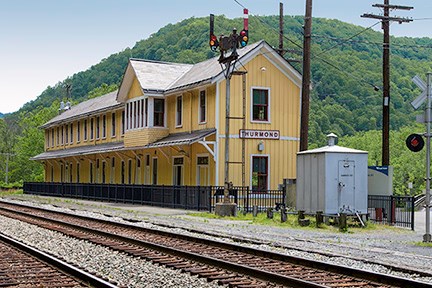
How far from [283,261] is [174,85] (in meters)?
26.2

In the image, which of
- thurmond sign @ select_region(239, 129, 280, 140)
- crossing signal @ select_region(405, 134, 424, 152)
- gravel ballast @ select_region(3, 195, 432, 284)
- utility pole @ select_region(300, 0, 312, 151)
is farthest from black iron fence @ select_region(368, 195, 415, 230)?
thurmond sign @ select_region(239, 129, 280, 140)

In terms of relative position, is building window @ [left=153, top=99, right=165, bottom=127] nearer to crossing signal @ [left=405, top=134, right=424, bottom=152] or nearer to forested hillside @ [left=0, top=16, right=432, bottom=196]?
crossing signal @ [left=405, top=134, right=424, bottom=152]

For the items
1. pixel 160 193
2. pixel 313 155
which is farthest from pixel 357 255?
pixel 160 193

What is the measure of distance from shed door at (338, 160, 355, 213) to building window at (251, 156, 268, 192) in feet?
33.7

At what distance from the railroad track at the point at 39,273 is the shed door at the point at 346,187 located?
11909mm

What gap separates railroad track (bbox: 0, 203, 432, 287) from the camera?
9.84m

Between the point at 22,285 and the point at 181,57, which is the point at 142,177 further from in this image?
the point at 181,57

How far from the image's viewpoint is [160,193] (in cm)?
3406

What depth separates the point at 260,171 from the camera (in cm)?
3328

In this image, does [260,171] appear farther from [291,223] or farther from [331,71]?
[331,71]

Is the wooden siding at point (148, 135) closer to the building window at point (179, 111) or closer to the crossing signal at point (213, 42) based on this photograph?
the building window at point (179, 111)

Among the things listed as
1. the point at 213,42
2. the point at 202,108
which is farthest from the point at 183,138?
the point at 213,42

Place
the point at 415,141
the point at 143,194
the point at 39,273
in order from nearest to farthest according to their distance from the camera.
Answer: the point at 39,273
the point at 415,141
the point at 143,194

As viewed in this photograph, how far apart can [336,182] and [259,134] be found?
10.9 metres
